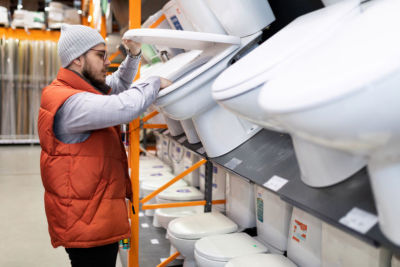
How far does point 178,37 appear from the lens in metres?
1.74

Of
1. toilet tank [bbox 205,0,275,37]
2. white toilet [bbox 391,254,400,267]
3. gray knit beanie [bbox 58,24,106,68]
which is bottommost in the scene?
white toilet [bbox 391,254,400,267]

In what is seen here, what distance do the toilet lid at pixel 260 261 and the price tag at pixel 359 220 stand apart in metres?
0.92

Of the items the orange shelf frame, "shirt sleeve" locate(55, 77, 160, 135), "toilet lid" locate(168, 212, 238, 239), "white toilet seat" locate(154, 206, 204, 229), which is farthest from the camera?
the orange shelf frame

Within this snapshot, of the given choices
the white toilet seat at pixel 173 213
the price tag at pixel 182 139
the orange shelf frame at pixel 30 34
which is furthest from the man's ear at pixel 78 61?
the orange shelf frame at pixel 30 34

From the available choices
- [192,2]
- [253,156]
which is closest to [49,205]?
[253,156]

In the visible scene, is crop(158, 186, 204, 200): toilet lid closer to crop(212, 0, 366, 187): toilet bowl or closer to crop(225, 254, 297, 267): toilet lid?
crop(225, 254, 297, 267): toilet lid

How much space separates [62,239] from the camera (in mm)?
1730

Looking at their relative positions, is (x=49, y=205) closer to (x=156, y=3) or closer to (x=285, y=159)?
(x=285, y=159)

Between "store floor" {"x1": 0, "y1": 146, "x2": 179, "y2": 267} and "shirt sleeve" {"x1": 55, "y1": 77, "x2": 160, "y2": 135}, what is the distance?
170 centimetres

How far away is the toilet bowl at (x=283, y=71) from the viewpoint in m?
1.18

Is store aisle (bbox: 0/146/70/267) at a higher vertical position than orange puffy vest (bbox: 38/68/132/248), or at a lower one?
lower

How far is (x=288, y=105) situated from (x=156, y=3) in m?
3.04

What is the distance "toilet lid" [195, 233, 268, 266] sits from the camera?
210 centimetres

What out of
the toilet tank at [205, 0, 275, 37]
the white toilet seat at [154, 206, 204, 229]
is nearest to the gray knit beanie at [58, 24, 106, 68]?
the toilet tank at [205, 0, 275, 37]
